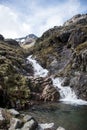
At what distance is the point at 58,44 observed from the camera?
15238cm

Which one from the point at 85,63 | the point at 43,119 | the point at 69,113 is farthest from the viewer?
the point at 85,63

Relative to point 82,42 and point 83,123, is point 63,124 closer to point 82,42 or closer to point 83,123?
point 83,123

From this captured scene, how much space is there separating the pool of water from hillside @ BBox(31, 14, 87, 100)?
22561 millimetres

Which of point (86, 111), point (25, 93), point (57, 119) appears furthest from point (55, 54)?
point (57, 119)

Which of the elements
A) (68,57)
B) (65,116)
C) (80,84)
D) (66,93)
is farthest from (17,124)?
(68,57)

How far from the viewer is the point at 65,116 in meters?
62.2

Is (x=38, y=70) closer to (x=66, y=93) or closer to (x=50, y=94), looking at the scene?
(x=66, y=93)

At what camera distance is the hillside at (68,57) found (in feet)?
330

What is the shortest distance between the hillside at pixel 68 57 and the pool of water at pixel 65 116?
→ 22561 millimetres

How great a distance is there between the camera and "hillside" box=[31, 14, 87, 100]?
10056cm

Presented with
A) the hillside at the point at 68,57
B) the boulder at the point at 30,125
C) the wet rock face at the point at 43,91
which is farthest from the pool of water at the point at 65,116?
the hillside at the point at 68,57

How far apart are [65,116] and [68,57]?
72.4 metres

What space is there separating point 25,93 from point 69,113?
23.6 m

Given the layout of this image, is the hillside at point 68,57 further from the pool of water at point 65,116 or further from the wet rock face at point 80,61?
the pool of water at point 65,116
